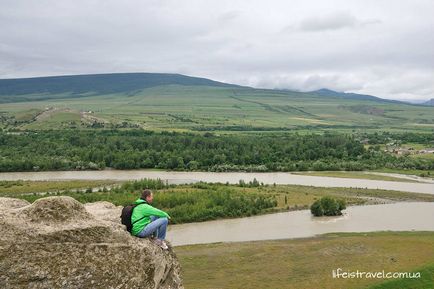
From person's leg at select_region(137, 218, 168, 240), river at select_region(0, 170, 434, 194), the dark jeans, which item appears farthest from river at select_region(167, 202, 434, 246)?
person's leg at select_region(137, 218, 168, 240)

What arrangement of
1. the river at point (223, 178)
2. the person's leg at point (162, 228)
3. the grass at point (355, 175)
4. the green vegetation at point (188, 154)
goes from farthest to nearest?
the green vegetation at point (188, 154)
the grass at point (355, 175)
the river at point (223, 178)
the person's leg at point (162, 228)

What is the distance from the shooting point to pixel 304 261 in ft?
137

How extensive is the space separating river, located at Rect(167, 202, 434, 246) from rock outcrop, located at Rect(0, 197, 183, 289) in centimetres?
3645

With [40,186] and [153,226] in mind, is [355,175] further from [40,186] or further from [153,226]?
[153,226]

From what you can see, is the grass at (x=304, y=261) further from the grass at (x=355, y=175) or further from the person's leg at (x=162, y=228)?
the grass at (x=355, y=175)

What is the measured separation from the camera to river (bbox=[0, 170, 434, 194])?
93250 millimetres

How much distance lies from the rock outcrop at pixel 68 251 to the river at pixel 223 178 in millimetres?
79996

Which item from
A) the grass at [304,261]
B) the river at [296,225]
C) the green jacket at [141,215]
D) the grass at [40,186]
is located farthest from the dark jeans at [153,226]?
the grass at [40,186]

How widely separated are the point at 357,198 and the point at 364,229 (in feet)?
69.2

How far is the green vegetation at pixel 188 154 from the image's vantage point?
11556cm

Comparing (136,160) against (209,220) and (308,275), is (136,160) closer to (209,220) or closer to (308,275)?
(209,220)

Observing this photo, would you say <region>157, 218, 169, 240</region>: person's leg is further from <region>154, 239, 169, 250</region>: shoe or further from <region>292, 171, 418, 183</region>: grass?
<region>292, 171, 418, 183</region>: grass

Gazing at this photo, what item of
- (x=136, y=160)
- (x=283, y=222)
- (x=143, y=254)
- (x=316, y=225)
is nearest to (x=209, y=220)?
(x=283, y=222)

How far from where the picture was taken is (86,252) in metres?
14.3
